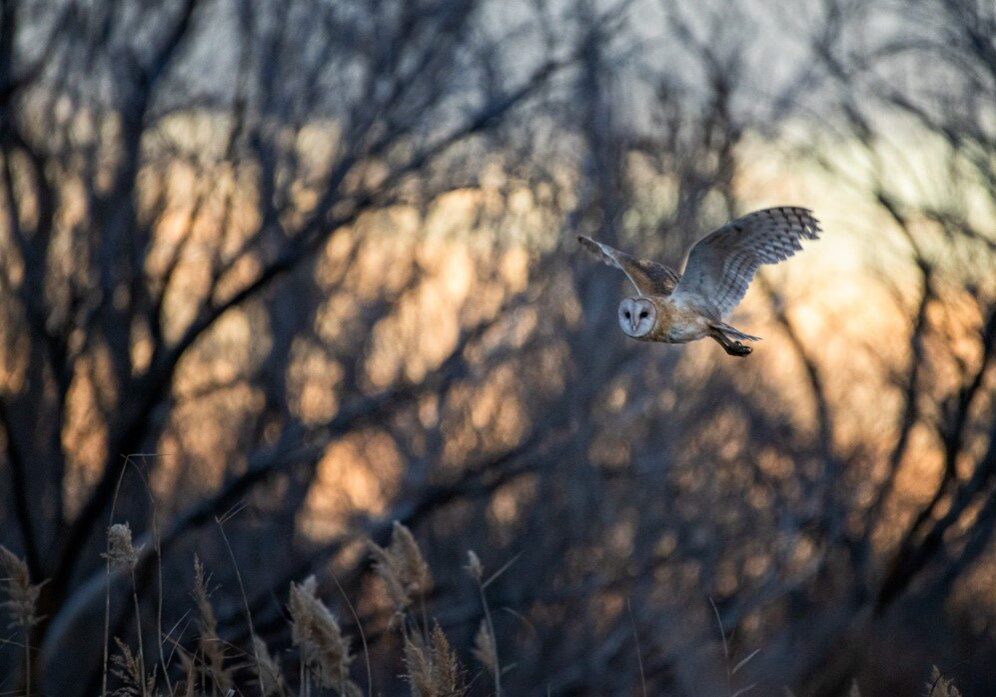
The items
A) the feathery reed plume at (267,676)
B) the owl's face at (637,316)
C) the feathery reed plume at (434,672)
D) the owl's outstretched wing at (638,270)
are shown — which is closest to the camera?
the feathery reed plume at (434,672)

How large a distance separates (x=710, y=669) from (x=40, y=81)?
417 inches

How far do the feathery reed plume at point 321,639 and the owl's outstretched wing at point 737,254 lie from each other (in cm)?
169

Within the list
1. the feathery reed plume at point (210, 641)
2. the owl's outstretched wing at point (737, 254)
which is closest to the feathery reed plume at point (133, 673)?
the feathery reed plume at point (210, 641)

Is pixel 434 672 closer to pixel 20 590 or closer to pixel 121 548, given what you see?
pixel 121 548

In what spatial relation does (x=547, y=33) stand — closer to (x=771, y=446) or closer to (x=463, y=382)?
(x=463, y=382)

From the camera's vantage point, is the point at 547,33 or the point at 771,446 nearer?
the point at 547,33

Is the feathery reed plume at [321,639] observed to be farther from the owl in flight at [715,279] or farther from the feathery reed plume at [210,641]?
the owl in flight at [715,279]

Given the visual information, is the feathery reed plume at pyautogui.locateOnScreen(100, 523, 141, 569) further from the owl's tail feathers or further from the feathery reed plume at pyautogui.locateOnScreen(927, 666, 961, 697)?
the feathery reed plume at pyautogui.locateOnScreen(927, 666, 961, 697)

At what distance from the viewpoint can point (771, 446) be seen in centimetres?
2123

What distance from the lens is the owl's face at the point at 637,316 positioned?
15.1ft

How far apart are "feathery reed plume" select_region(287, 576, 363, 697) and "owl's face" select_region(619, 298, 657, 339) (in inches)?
54.9

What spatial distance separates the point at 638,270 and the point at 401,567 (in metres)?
1.47

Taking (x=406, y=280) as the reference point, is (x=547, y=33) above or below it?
above

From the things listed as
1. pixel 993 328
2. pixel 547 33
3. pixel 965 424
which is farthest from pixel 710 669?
pixel 547 33
